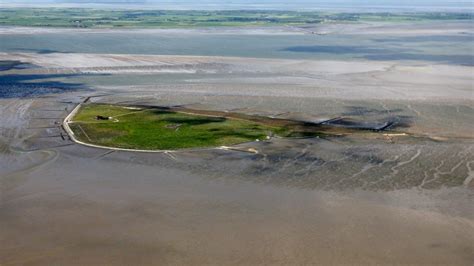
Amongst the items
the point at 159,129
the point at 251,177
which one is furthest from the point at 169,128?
the point at 251,177

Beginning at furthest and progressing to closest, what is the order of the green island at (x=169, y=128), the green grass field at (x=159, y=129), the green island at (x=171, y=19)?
1. the green island at (x=171, y=19)
2. the green island at (x=169, y=128)
3. the green grass field at (x=159, y=129)

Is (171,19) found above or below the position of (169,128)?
below

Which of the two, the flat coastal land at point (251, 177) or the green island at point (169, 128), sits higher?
the green island at point (169, 128)

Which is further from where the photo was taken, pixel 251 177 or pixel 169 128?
pixel 169 128

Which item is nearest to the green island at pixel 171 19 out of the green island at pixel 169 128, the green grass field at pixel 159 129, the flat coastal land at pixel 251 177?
the flat coastal land at pixel 251 177

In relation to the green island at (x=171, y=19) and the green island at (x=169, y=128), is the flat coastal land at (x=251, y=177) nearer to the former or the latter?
the green island at (x=169, y=128)

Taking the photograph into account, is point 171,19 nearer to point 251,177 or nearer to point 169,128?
point 169,128

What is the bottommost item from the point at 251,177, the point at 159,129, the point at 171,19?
the point at 171,19

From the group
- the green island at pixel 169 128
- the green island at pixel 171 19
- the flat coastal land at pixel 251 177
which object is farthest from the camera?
the green island at pixel 171 19
